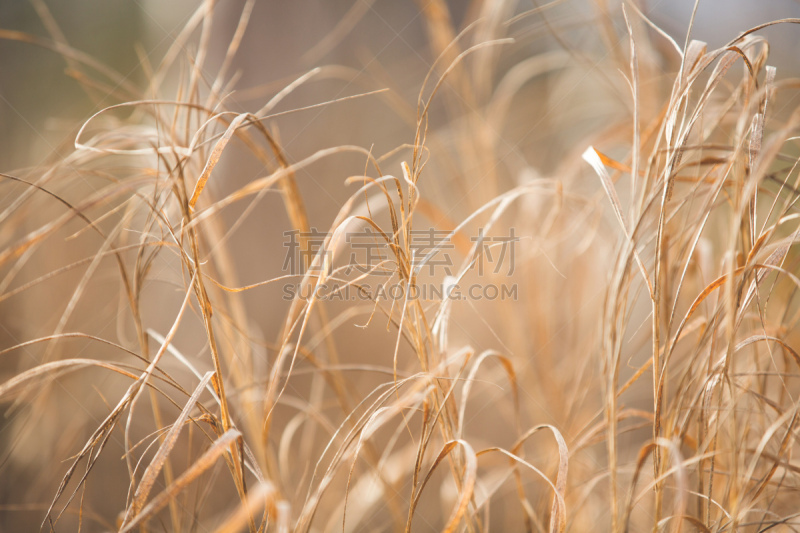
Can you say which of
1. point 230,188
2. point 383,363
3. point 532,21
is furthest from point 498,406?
point 532,21

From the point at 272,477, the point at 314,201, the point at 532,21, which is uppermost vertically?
the point at 532,21

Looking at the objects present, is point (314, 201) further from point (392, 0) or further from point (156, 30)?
point (392, 0)

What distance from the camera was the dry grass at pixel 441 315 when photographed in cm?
35

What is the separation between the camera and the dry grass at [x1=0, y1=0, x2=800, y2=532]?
35cm

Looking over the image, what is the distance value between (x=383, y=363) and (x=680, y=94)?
3.31 ft

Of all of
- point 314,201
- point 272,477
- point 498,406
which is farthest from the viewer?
point 314,201

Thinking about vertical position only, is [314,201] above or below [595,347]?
above

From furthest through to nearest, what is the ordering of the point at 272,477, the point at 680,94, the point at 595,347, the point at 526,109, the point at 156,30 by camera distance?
the point at 156,30 → the point at 526,109 → the point at 595,347 → the point at 272,477 → the point at 680,94

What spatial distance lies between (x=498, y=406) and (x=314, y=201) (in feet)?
2.77

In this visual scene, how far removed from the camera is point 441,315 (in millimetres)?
422

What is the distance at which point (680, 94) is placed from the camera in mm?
350

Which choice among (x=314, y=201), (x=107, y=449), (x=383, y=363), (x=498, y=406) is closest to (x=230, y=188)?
(x=314, y=201)

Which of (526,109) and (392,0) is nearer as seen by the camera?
(526,109)

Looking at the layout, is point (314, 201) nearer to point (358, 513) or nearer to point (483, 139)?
point (483, 139)
